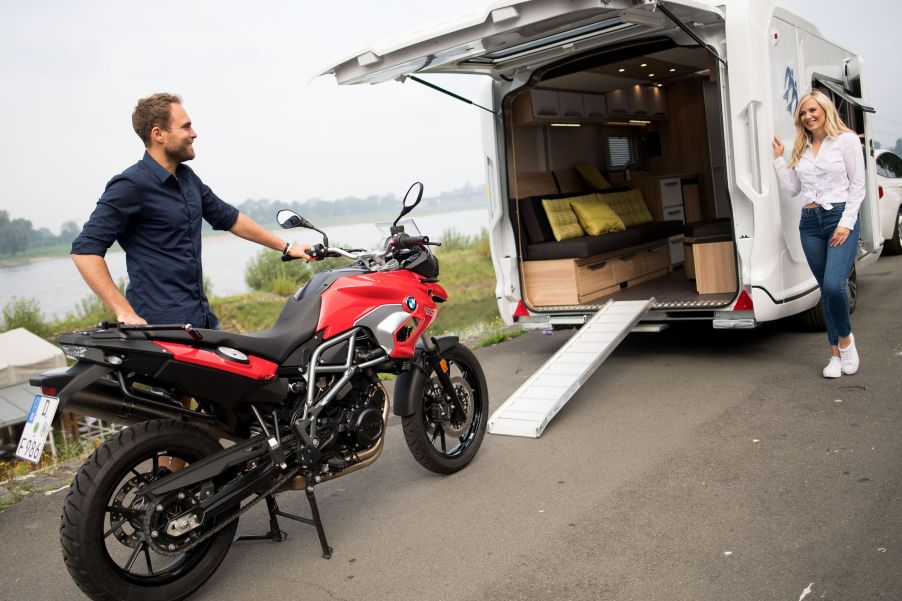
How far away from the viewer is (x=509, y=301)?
679cm

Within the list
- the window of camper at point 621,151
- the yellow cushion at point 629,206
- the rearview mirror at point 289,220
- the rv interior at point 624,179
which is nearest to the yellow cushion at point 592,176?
the rv interior at point 624,179

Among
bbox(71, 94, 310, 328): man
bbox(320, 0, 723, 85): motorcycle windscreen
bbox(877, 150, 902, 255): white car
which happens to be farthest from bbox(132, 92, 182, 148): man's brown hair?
bbox(877, 150, 902, 255): white car

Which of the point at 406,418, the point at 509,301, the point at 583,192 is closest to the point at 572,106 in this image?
the point at 583,192

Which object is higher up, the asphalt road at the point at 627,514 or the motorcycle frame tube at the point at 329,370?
the motorcycle frame tube at the point at 329,370

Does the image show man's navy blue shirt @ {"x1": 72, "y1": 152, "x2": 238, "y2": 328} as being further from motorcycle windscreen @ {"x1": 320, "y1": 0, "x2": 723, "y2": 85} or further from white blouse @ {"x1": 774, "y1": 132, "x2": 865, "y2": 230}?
white blouse @ {"x1": 774, "y1": 132, "x2": 865, "y2": 230}

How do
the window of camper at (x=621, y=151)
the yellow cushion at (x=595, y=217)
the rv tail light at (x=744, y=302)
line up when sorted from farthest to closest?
the window of camper at (x=621, y=151)
the yellow cushion at (x=595, y=217)
the rv tail light at (x=744, y=302)

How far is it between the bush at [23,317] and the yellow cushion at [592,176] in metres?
9.27

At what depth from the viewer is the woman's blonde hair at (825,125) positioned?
534 cm

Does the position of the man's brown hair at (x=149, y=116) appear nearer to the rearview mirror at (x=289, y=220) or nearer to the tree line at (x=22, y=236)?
the rearview mirror at (x=289, y=220)

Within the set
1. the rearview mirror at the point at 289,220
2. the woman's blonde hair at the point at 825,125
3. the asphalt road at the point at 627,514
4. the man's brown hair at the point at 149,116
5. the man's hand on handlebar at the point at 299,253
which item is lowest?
the asphalt road at the point at 627,514

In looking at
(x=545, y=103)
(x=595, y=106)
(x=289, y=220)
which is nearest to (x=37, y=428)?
(x=289, y=220)

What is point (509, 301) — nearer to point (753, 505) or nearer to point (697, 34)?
point (697, 34)

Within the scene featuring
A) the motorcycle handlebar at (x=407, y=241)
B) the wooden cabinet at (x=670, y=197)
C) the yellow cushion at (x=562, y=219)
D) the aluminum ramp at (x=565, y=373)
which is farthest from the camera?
the wooden cabinet at (x=670, y=197)

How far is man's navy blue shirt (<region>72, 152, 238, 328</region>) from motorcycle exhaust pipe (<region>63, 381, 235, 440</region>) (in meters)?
0.60
